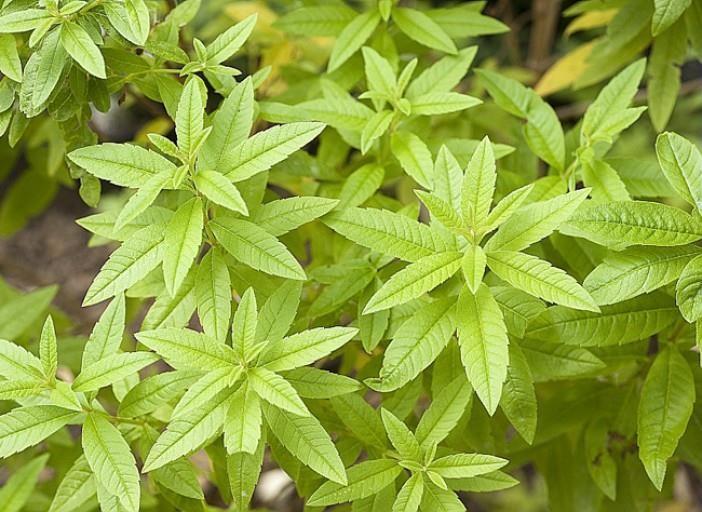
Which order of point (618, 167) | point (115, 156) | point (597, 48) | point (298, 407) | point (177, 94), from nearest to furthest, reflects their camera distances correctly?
point (298, 407)
point (115, 156)
point (177, 94)
point (618, 167)
point (597, 48)

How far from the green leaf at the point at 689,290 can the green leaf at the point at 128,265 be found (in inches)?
22.8

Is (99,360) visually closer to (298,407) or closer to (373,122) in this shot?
(298,407)

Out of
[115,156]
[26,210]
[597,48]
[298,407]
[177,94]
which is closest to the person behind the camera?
[298,407]

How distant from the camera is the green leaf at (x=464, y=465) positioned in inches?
35.1

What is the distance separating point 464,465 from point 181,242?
1.32 ft

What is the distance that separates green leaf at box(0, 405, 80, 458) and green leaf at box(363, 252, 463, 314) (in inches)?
15.0

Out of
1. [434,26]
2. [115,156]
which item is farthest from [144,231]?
[434,26]

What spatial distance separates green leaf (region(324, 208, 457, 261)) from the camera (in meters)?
0.93

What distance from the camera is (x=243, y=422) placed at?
86cm

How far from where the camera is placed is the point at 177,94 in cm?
105

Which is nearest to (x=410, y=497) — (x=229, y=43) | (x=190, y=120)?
(x=190, y=120)

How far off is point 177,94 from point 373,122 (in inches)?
10.4

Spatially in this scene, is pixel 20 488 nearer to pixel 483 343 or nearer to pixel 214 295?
pixel 214 295

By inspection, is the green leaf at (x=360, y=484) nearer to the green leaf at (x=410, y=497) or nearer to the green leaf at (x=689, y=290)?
the green leaf at (x=410, y=497)
